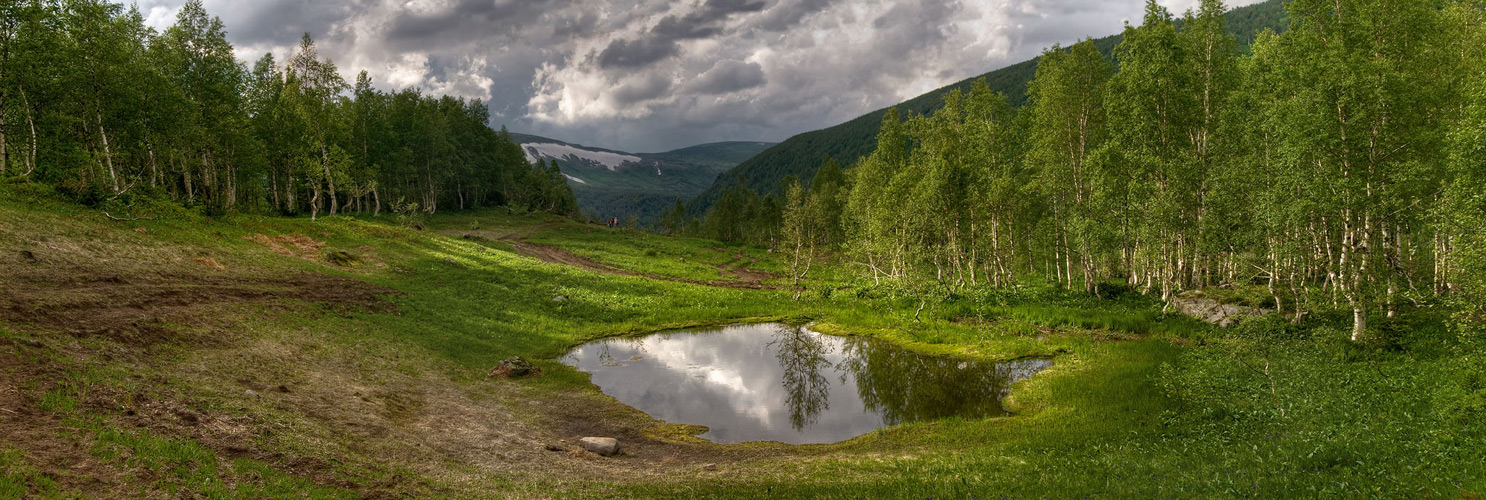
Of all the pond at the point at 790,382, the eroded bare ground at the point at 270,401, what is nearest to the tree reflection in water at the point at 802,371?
the pond at the point at 790,382

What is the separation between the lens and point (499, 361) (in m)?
25.2

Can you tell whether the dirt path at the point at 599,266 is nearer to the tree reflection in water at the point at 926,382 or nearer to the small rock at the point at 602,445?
the tree reflection in water at the point at 926,382

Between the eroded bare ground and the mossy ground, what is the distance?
0.08 metres

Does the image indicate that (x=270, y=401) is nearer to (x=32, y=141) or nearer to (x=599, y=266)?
(x=32, y=141)

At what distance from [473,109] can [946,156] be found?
91.8 metres

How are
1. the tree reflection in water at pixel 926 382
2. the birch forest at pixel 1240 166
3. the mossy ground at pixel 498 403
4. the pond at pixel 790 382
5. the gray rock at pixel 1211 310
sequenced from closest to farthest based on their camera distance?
1. the mossy ground at pixel 498 403
2. the pond at pixel 790 382
3. the tree reflection in water at pixel 926 382
4. the birch forest at pixel 1240 166
5. the gray rock at pixel 1211 310

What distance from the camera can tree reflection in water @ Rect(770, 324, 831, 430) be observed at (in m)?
22.4

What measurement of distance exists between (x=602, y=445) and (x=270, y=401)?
Answer: 8.06 m

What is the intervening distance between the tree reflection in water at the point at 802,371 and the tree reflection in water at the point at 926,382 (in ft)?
4.79

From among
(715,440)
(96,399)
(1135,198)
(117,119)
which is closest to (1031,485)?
(715,440)

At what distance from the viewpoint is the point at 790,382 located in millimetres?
26125

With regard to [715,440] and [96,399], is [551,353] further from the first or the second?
[96,399]

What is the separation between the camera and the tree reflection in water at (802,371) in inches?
882

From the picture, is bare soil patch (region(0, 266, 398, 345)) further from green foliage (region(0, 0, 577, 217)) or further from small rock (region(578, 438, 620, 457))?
green foliage (region(0, 0, 577, 217))
